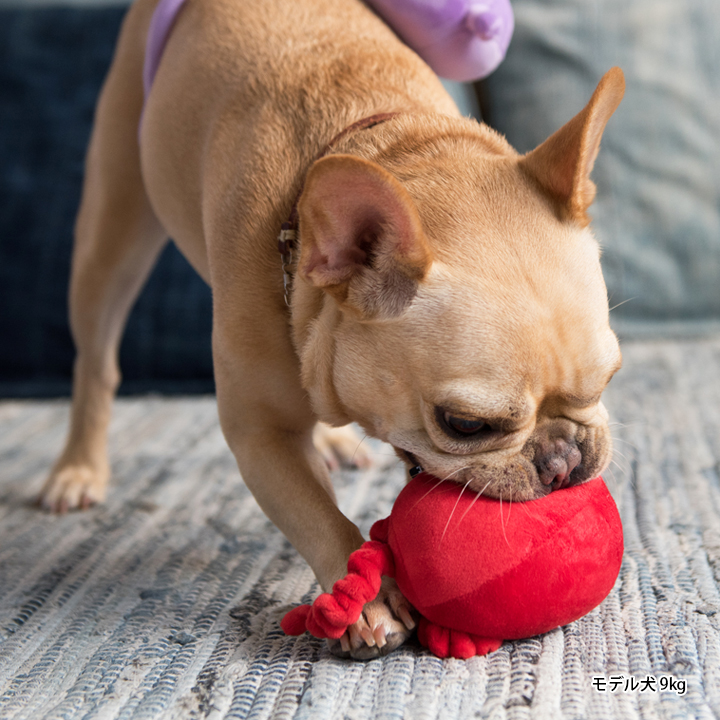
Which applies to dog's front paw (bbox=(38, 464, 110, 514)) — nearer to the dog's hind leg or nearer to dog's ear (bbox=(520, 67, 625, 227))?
the dog's hind leg

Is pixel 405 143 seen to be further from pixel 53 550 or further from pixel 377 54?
pixel 53 550

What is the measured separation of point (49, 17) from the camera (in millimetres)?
3047

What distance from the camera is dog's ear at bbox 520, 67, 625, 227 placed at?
113 cm

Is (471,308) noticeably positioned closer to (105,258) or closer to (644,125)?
(105,258)

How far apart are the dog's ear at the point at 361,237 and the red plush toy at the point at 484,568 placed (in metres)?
0.27

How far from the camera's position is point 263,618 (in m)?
1.28

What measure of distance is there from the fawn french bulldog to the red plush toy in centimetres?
4

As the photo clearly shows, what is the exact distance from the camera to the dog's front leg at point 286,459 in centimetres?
122

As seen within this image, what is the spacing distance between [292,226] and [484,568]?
544mm

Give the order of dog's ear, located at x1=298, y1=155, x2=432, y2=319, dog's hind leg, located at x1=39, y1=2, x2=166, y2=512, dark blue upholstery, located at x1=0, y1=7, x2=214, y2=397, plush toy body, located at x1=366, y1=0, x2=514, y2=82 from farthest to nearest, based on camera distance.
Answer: dark blue upholstery, located at x1=0, y1=7, x2=214, y2=397, dog's hind leg, located at x1=39, y1=2, x2=166, y2=512, plush toy body, located at x1=366, y1=0, x2=514, y2=82, dog's ear, located at x1=298, y1=155, x2=432, y2=319

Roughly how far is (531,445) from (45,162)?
2.38 meters

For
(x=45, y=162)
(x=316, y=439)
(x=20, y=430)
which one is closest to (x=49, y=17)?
(x=45, y=162)

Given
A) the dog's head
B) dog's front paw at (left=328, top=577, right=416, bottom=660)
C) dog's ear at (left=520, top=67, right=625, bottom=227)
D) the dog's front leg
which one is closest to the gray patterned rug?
dog's front paw at (left=328, top=577, right=416, bottom=660)

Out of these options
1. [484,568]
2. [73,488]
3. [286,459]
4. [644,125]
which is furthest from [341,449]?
[644,125]
